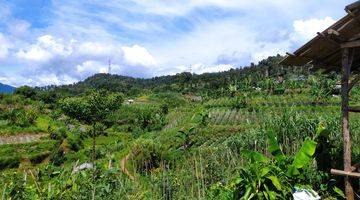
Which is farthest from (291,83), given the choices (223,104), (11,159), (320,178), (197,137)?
(320,178)

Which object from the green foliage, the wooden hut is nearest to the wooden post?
the wooden hut

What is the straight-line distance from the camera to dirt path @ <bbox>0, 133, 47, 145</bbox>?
35809mm

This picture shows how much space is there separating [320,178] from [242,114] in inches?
1217

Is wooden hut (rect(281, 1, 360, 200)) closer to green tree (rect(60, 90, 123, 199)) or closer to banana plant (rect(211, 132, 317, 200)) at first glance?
banana plant (rect(211, 132, 317, 200))

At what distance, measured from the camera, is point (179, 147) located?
84.3 feet

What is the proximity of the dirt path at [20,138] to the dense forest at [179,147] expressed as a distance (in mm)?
82

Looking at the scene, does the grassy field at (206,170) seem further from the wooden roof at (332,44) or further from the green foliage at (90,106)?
the green foliage at (90,106)

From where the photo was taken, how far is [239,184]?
7695 millimetres

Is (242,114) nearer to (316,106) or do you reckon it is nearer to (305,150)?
(316,106)

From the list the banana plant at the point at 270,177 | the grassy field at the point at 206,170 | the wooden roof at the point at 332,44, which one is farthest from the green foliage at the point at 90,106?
the banana plant at the point at 270,177

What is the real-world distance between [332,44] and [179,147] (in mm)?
18277

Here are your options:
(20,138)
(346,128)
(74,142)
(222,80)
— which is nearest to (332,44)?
(346,128)

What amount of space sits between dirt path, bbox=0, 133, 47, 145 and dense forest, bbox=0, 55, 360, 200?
0.08 meters

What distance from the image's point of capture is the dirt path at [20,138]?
35.8 m
